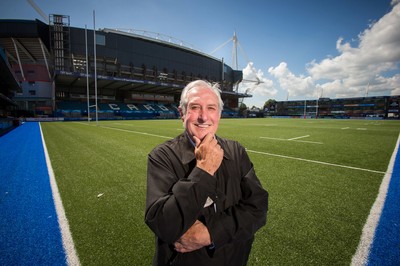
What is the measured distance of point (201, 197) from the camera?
1.20m

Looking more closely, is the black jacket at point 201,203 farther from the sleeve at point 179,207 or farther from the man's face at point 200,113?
the man's face at point 200,113

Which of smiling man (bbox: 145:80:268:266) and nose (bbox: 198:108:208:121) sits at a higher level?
nose (bbox: 198:108:208:121)

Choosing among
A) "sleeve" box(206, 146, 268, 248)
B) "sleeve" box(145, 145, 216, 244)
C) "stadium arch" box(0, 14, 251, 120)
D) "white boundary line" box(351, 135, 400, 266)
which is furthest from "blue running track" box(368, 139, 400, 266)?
"stadium arch" box(0, 14, 251, 120)

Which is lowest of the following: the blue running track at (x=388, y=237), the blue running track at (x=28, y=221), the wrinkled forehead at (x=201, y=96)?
the blue running track at (x=28, y=221)

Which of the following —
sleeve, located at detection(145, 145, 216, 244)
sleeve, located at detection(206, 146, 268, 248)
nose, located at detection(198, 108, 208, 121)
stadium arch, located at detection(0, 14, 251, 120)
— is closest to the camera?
sleeve, located at detection(145, 145, 216, 244)

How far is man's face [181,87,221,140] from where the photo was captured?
5.66 ft

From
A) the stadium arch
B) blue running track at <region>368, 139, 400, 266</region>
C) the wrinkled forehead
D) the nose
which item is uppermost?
the stadium arch

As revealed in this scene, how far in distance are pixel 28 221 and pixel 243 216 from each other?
3690mm

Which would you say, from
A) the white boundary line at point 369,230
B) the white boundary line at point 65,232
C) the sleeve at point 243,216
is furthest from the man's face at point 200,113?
the white boundary line at point 369,230

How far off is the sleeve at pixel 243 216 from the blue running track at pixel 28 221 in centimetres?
212

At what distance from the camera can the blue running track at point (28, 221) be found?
7.79 feet

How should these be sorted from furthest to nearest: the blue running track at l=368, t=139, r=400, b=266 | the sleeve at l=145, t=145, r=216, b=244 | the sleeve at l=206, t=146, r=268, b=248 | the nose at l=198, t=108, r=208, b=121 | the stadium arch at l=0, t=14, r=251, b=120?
the stadium arch at l=0, t=14, r=251, b=120 < the blue running track at l=368, t=139, r=400, b=266 < the nose at l=198, t=108, r=208, b=121 < the sleeve at l=206, t=146, r=268, b=248 < the sleeve at l=145, t=145, r=216, b=244

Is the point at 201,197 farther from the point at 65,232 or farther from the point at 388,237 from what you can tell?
the point at 388,237

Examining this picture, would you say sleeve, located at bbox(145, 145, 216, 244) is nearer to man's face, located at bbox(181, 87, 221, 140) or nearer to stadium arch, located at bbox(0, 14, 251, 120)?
man's face, located at bbox(181, 87, 221, 140)
